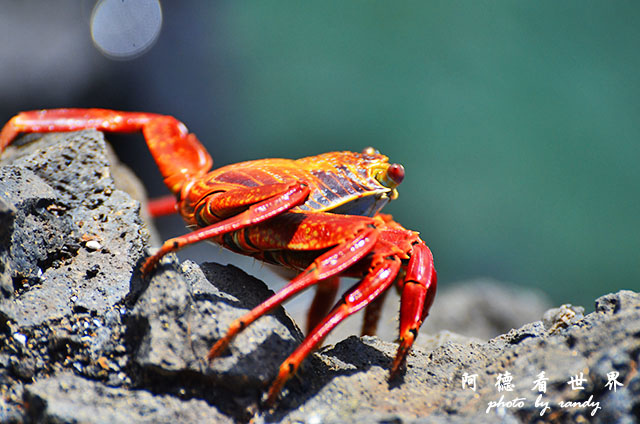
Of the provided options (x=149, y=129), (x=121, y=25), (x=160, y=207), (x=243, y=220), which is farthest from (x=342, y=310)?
(x=121, y=25)

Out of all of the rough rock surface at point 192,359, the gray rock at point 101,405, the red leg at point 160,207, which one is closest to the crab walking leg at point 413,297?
the rough rock surface at point 192,359

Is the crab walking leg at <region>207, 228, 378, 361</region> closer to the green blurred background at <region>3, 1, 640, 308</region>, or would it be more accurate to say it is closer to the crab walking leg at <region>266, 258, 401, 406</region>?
the crab walking leg at <region>266, 258, 401, 406</region>

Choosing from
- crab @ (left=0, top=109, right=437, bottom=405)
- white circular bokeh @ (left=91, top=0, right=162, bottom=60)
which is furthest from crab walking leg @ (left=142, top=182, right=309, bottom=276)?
white circular bokeh @ (left=91, top=0, right=162, bottom=60)

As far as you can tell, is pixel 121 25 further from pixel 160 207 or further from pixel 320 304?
pixel 320 304

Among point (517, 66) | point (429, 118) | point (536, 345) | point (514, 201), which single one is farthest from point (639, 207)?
point (536, 345)

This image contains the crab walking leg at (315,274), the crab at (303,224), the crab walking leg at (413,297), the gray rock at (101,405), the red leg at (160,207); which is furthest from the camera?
the red leg at (160,207)

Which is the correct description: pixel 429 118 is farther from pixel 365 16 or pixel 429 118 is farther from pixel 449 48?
pixel 365 16

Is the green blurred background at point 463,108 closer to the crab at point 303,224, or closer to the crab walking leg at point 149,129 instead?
the crab walking leg at point 149,129
